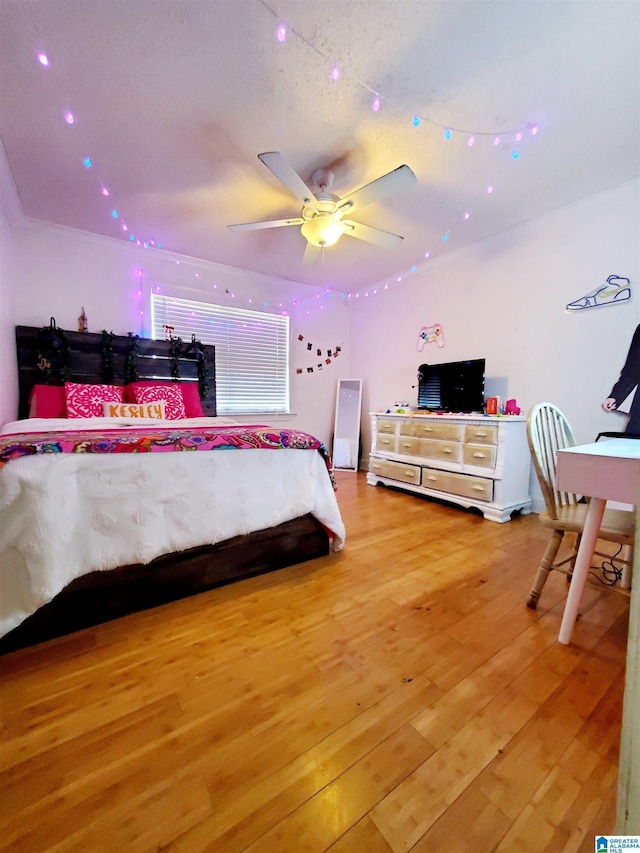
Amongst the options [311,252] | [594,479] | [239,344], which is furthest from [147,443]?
[239,344]

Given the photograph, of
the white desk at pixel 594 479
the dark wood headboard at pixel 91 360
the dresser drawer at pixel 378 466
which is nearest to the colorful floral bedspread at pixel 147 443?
the white desk at pixel 594 479

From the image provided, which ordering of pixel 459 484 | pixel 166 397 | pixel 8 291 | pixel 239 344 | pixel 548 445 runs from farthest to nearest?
pixel 239 344 → pixel 166 397 → pixel 459 484 → pixel 8 291 → pixel 548 445

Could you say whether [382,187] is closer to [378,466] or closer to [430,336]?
[430,336]

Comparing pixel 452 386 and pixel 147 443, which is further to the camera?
pixel 452 386

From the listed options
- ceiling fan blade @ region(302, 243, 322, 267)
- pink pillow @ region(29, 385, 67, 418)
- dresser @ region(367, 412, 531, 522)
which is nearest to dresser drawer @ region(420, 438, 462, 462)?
dresser @ region(367, 412, 531, 522)

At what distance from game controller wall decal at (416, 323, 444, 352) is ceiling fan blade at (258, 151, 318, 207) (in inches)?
79.3

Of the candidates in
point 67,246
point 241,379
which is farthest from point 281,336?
point 67,246

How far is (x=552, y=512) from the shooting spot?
1.42m

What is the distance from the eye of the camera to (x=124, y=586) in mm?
1408

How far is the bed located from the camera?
118cm

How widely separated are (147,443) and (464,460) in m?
2.43

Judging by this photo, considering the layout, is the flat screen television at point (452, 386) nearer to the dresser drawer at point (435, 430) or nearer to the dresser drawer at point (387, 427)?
the dresser drawer at point (435, 430)

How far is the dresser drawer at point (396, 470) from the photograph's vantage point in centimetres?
322

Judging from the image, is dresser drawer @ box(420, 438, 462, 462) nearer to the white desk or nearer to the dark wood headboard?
the white desk
